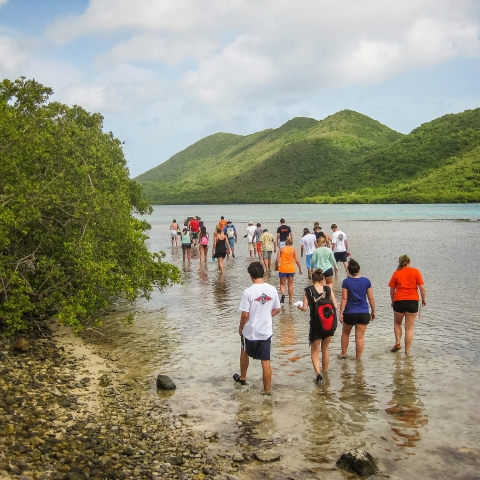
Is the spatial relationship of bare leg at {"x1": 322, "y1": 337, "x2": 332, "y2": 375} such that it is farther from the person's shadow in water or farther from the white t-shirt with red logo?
the white t-shirt with red logo

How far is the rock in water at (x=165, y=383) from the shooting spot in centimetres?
848

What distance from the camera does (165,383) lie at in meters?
8.48

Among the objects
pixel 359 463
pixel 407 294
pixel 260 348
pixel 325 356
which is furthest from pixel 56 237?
pixel 359 463

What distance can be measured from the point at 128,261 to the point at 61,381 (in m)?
4.44

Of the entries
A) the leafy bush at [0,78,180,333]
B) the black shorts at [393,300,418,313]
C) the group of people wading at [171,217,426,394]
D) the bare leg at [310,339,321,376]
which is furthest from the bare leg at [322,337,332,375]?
the leafy bush at [0,78,180,333]

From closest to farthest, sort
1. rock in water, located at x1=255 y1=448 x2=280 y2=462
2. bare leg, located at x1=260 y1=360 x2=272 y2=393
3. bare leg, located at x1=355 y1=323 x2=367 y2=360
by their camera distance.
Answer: rock in water, located at x1=255 y1=448 x2=280 y2=462 → bare leg, located at x1=260 y1=360 x2=272 y2=393 → bare leg, located at x1=355 y1=323 x2=367 y2=360

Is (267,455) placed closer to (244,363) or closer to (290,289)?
(244,363)

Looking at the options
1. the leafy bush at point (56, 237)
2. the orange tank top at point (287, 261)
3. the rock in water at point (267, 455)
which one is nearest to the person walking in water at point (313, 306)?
the rock in water at point (267, 455)

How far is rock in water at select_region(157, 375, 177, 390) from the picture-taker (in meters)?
8.48

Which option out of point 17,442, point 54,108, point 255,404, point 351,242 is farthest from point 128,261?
point 351,242

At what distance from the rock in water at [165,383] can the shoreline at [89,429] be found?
6.5 inches

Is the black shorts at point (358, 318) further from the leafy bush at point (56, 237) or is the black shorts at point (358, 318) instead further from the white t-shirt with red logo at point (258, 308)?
the leafy bush at point (56, 237)

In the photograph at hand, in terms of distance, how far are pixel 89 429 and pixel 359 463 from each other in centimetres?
312

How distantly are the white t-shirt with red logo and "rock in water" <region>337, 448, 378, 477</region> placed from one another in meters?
2.37
